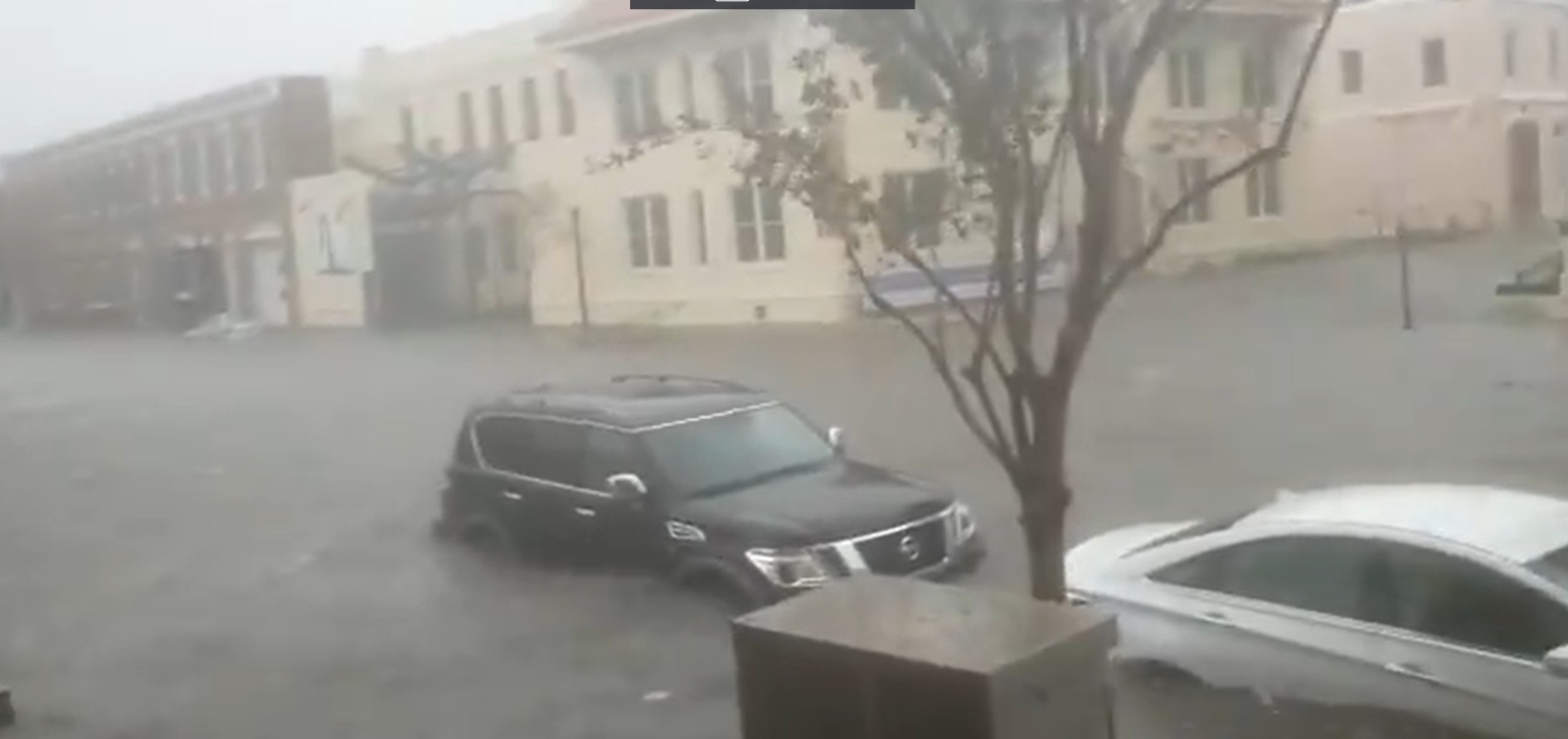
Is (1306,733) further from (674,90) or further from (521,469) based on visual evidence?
(521,469)

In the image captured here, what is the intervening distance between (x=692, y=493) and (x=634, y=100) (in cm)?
95

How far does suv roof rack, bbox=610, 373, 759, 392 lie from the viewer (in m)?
5.08

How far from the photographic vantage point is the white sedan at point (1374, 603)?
304 cm

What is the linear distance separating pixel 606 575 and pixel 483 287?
0.89 meters

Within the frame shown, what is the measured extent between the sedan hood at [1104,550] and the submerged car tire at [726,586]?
698mm

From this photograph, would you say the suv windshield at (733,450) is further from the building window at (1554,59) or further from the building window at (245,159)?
the building window at (1554,59)

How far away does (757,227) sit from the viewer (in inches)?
190

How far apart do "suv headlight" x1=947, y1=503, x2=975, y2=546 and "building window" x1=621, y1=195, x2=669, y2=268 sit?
1.13 meters

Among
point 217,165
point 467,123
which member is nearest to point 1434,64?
point 467,123

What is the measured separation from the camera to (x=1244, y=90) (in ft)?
12.4

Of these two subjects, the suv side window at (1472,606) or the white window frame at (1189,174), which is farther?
the white window frame at (1189,174)

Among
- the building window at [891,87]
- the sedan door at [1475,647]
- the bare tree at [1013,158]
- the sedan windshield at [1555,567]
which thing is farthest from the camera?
the sedan windshield at [1555,567]

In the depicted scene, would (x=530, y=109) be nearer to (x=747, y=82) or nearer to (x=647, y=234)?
(x=647, y=234)

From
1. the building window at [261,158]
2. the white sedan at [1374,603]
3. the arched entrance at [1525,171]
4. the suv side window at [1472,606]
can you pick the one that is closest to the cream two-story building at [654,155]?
the building window at [261,158]
